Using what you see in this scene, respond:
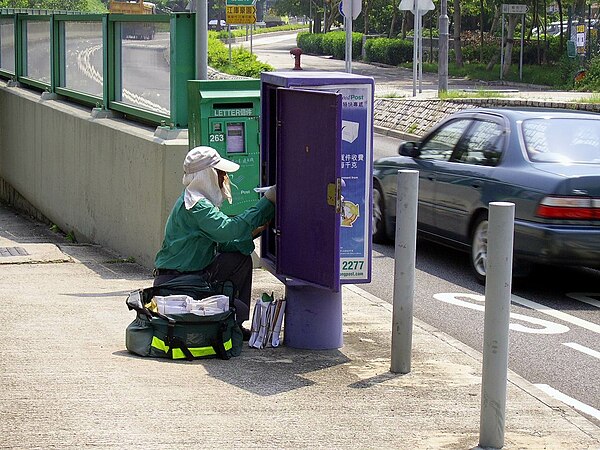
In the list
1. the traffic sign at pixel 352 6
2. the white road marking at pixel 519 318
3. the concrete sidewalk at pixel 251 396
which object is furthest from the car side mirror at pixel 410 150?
the traffic sign at pixel 352 6

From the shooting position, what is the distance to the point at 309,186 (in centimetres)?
669

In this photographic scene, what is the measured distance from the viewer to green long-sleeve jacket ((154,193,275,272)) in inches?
269

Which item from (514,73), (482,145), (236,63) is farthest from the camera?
(514,73)

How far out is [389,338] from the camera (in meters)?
7.54

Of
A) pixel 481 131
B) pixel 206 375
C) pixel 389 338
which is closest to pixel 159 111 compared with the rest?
pixel 481 131

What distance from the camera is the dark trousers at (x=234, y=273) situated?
7.08 meters

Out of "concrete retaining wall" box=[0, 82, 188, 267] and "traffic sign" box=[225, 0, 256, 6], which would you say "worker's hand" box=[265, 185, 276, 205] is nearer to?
"concrete retaining wall" box=[0, 82, 188, 267]

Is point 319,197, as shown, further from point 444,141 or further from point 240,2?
point 240,2

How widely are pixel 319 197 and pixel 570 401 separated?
1.82 metres

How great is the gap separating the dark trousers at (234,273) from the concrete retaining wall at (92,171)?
2.75 meters

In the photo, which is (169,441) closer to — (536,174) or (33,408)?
(33,408)

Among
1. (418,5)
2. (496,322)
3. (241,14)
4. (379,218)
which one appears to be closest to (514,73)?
(241,14)

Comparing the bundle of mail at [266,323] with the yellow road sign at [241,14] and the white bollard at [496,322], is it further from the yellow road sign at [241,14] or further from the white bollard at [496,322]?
the yellow road sign at [241,14]

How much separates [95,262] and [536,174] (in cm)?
411
